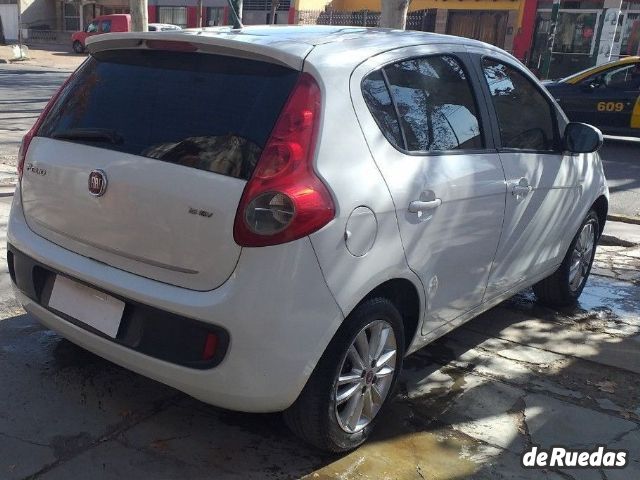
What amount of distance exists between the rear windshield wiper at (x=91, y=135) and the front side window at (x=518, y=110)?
1.96 m

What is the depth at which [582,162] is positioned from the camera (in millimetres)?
4363

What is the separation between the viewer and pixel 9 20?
44.8 metres

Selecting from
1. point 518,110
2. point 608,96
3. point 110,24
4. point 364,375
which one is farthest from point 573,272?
point 110,24

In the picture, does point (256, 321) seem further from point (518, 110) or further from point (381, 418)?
point (518, 110)

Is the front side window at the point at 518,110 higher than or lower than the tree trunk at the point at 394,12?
lower

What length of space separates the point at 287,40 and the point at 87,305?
1.35m

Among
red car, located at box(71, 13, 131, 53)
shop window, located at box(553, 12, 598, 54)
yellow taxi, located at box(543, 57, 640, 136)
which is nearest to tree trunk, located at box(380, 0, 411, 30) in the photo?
yellow taxi, located at box(543, 57, 640, 136)

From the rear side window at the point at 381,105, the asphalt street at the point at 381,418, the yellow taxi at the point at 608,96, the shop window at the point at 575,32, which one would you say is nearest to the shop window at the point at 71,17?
the shop window at the point at 575,32

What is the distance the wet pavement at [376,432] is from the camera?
2.71 m

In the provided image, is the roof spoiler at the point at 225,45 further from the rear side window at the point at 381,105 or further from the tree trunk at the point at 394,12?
the tree trunk at the point at 394,12

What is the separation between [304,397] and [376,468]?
1.57ft

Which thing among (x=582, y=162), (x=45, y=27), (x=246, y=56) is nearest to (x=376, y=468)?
(x=246, y=56)

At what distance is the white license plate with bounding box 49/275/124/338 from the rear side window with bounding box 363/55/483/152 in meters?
→ 1.31

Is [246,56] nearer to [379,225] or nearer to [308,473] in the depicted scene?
[379,225]
